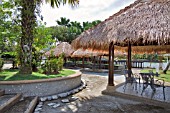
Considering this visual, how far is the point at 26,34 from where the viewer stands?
8.14 meters

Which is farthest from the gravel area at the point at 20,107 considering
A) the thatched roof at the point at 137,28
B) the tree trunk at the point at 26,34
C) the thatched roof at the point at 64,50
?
the thatched roof at the point at 64,50

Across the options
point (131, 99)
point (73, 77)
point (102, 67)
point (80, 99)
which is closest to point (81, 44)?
point (73, 77)

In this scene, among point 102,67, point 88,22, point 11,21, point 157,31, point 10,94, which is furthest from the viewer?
point 88,22

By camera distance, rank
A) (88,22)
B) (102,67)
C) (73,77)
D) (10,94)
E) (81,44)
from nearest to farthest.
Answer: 1. (10,94)
2. (81,44)
3. (73,77)
4. (102,67)
5. (88,22)

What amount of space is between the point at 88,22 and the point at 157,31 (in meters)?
32.1

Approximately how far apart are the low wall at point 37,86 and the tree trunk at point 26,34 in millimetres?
1790

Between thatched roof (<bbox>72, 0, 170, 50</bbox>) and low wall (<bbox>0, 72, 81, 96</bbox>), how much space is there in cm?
198

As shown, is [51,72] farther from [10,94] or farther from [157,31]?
[157,31]

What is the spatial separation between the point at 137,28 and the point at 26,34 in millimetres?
5368

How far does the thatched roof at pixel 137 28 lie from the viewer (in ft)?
17.9

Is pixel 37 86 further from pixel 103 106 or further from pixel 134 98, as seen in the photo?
pixel 134 98

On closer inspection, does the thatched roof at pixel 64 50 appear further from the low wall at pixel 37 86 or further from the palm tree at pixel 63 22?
the palm tree at pixel 63 22

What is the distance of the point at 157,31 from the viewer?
214 inches

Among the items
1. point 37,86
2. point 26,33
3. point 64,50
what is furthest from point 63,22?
→ point 37,86
